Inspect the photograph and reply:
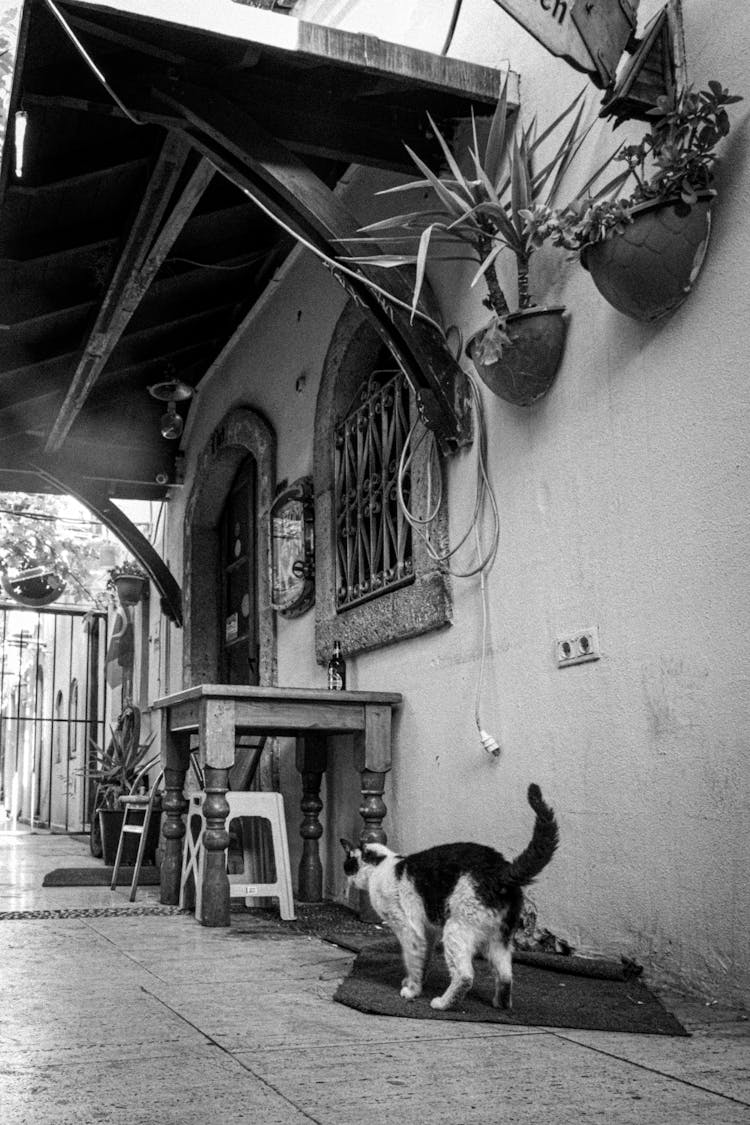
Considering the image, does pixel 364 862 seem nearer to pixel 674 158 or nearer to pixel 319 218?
pixel 674 158

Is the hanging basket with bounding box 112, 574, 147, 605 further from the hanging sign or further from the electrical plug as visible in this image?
the hanging sign

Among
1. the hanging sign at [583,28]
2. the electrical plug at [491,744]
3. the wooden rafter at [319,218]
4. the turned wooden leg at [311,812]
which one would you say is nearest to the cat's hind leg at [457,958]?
the electrical plug at [491,744]

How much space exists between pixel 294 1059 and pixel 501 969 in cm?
68

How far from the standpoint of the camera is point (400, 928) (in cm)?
294

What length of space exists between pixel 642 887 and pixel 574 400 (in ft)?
4.98

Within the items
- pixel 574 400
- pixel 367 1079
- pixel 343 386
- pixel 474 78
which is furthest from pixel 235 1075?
pixel 343 386

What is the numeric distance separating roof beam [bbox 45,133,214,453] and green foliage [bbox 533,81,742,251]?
6.49ft

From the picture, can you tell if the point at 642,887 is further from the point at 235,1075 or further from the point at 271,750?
the point at 271,750

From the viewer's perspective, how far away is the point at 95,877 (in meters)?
6.70

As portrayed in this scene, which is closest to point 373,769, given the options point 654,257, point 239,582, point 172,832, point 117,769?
point 172,832

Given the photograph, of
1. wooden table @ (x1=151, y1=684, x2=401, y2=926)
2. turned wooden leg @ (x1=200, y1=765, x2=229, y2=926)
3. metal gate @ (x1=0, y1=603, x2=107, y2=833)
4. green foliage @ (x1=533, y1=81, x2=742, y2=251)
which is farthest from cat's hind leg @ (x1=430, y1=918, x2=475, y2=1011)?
metal gate @ (x1=0, y1=603, x2=107, y2=833)

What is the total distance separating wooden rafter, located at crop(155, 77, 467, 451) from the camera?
3.97m

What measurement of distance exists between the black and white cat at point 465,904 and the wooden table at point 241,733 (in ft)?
4.77

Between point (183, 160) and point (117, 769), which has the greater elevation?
point (183, 160)
